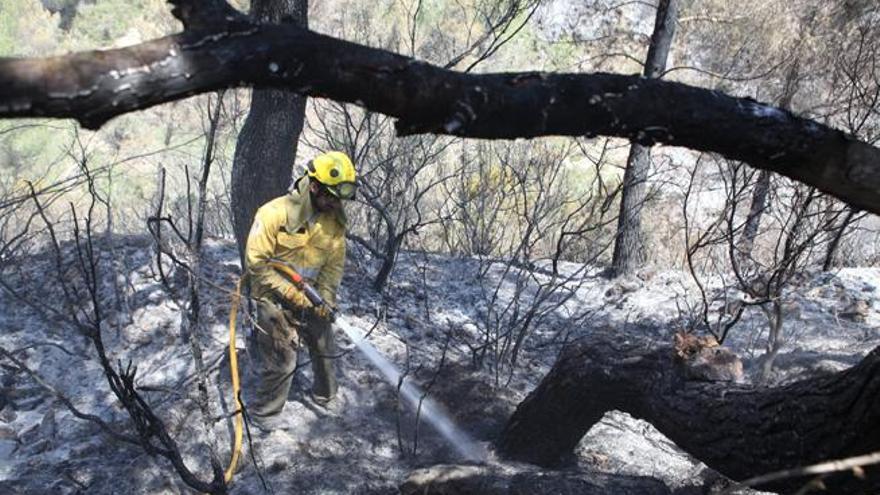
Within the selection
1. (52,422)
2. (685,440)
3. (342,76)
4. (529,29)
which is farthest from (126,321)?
(529,29)

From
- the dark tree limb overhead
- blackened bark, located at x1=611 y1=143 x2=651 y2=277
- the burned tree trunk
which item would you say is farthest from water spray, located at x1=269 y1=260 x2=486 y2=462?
blackened bark, located at x1=611 y1=143 x2=651 y2=277

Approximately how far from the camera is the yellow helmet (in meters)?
4.80

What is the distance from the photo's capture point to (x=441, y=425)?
531 centimetres

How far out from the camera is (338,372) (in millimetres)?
6008

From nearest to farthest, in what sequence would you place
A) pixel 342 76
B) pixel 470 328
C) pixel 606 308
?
pixel 342 76 → pixel 470 328 → pixel 606 308

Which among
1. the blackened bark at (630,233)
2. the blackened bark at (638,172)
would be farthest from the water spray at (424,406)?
the blackened bark at (630,233)

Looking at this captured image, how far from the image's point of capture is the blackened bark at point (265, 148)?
593 cm

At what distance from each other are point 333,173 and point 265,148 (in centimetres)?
142

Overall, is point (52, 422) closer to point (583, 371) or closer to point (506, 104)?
point (583, 371)

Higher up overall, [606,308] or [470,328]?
[606,308]

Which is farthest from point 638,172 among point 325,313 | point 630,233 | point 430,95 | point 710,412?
point 430,95

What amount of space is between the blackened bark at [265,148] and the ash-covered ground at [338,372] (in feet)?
3.01

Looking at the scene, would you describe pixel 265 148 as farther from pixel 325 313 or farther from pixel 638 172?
pixel 638 172

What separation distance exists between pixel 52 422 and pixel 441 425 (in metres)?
2.62
